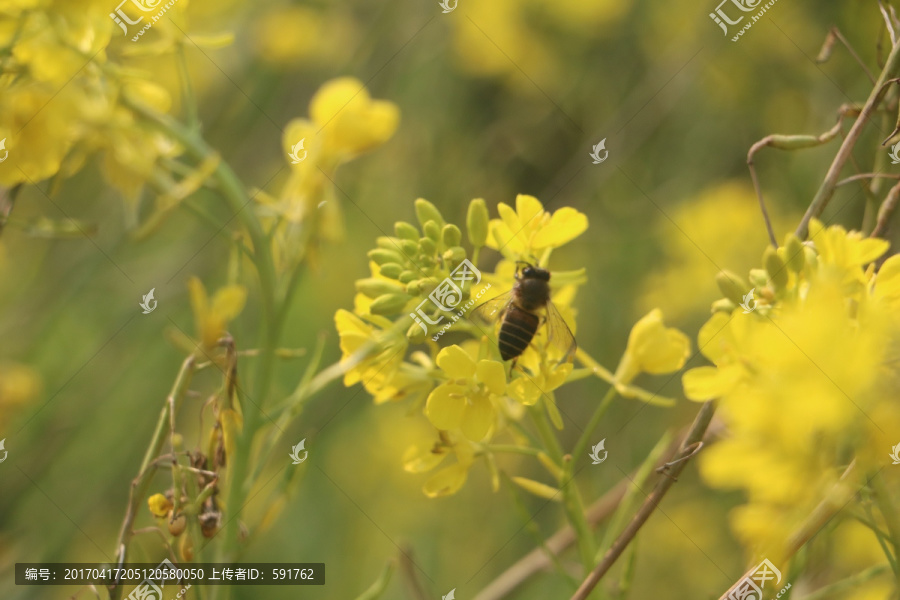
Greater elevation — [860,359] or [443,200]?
[443,200]

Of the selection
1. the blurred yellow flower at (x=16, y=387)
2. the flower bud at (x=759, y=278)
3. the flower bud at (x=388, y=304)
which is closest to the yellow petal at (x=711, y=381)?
the flower bud at (x=759, y=278)

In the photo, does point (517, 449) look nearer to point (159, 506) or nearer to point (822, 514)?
point (822, 514)

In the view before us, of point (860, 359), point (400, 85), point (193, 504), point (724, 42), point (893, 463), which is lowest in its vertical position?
point (893, 463)

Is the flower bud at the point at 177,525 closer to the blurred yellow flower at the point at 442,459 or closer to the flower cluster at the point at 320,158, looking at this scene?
the blurred yellow flower at the point at 442,459

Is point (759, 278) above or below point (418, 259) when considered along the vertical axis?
below

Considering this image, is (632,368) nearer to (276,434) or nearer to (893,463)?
(893,463)

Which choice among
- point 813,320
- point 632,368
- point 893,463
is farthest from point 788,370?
point 632,368

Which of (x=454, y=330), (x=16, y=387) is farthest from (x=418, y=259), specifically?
(x=16, y=387)

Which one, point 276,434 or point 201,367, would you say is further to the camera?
point 276,434
